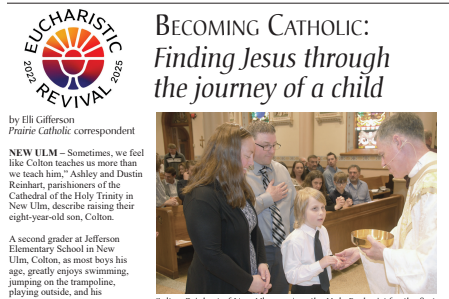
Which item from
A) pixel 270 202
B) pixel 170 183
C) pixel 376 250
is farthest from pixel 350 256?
pixel 170 183

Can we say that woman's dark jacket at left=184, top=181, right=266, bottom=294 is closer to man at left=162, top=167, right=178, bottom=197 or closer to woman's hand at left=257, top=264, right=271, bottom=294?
woman's hand at left=257, top=264, right=271, bottom=294

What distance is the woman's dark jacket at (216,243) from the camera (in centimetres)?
136

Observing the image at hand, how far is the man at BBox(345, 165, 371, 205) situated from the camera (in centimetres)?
481

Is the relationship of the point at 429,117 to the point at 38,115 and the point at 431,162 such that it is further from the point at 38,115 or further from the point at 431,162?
the point at 38,115

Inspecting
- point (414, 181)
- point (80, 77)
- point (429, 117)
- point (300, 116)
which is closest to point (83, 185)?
point (80, 77)

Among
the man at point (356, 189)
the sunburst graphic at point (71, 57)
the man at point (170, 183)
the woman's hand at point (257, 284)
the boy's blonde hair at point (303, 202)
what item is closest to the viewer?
the woman's hand at point (257, 284)

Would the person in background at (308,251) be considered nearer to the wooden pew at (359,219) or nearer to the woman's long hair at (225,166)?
the woman's long hair at (225,166)

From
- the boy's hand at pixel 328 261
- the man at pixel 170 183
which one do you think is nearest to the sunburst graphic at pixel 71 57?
the boy's hand at pixel 328 261

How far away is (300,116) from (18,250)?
31.8 ft

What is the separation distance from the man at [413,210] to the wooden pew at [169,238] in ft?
9.11

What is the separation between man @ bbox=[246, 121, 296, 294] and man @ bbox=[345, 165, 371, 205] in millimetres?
3092

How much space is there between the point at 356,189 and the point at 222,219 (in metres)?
4.15

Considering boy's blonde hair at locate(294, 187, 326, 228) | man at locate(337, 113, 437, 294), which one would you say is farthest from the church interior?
man at locate(337, 113, 437, 294)

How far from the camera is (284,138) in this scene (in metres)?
11.3
